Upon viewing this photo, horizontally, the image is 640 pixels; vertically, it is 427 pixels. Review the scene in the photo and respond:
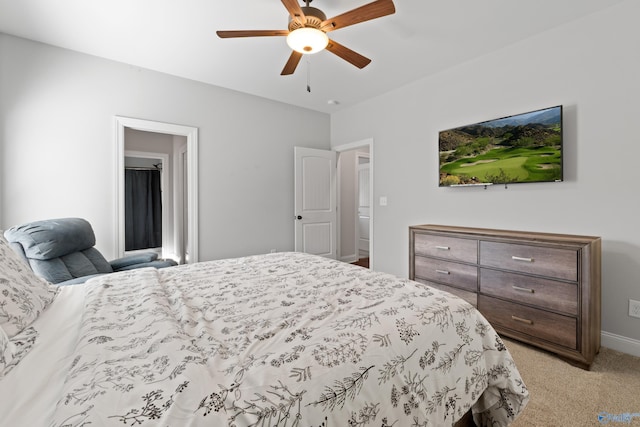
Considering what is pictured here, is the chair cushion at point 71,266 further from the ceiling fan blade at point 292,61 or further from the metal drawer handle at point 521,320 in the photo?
the metal drawer handle at point 521,320

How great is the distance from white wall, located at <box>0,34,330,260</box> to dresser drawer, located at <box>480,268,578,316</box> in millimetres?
2808

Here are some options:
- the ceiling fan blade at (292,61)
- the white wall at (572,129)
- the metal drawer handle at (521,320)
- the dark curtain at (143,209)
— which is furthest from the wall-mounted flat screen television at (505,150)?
the dark curtain at (143,209)

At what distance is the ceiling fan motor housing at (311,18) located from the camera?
1828 mm

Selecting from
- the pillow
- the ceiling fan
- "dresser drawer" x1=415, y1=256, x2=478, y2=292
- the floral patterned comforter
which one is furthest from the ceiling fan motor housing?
"dresser drawer" x1=415, y1=256, x2=478, y2=292

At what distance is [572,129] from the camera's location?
2.37 meters

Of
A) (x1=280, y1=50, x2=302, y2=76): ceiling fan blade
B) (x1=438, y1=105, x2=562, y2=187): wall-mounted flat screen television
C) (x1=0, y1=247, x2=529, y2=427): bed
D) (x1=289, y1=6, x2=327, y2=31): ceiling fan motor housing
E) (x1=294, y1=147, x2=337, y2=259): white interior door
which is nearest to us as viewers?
(x1=0, y1=247, x2=529, y2=427): bed

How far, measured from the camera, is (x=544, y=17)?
2312 mm

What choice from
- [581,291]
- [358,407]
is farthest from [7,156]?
[581,291]

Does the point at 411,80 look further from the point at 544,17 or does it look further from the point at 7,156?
the point at 7,156

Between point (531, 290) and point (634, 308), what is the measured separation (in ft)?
2.49

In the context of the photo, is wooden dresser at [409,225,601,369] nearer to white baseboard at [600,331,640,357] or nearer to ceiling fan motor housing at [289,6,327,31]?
white baseboard at [600,331,640,357]

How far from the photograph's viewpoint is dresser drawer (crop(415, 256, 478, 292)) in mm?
2545

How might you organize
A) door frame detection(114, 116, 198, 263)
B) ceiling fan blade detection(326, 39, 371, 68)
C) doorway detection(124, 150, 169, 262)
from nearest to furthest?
1. ceiling fan blade detection(326, 39, 371, 68)
2. door frame detection(114, 116, 198, 263)
3. doorway detection(124, 150, 169, 262)

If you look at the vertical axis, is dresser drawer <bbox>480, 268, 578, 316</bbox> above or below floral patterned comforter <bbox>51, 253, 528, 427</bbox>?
below
